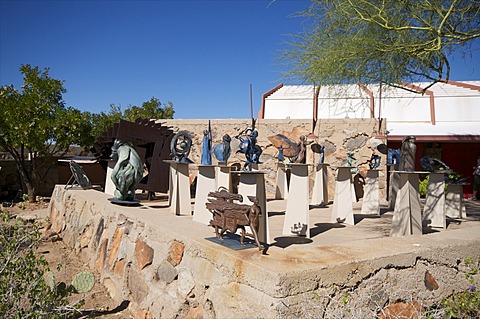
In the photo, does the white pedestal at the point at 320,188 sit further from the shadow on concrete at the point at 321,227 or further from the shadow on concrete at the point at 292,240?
the shadow on concrete at the point at 292,240

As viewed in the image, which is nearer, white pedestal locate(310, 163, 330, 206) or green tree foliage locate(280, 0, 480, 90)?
green tree foliage locate(280, 0, 480, 90)

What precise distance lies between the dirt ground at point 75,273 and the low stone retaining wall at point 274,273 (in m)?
0.13

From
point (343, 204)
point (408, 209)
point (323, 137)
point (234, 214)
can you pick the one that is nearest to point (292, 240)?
point (408, 209)

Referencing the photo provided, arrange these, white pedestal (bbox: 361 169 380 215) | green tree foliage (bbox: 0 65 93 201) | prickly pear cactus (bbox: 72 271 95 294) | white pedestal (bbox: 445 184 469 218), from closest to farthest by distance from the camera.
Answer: prickly pear cactus (bbox: 72 271 95 294) → white pedestal (bbox: 445 184 469 218) → white pedestal (bbox: 361 169 380 215) → green tree foliage (bbox: 0 65 93 201)

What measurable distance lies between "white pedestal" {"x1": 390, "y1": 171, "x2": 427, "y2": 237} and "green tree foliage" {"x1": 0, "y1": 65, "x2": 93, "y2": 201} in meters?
10.8

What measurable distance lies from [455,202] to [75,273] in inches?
236

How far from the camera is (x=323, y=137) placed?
34.4 feet

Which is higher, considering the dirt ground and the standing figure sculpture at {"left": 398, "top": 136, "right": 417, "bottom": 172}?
the standing figure sculpture at {"left": 398, "top": 136, "right": 417, "bottom": 172}

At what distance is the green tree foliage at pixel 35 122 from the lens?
1172 centimetres

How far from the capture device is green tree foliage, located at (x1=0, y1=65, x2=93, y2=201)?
11719 millimetres

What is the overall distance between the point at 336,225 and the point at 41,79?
37.4 feet

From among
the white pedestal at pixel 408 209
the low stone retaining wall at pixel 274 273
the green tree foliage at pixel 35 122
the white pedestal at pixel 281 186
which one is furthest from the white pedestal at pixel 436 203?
the green tree foliage at pixel 35 122

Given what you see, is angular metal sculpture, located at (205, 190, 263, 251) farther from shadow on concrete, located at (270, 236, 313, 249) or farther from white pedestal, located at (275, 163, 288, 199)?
white pedestal, located at (275, 163, 288, 199)

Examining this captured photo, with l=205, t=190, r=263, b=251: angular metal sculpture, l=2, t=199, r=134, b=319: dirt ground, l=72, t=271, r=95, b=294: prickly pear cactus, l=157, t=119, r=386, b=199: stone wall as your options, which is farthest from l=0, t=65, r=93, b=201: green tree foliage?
→ l=205, t=190, r=263, b=251: angular metal sculpture
